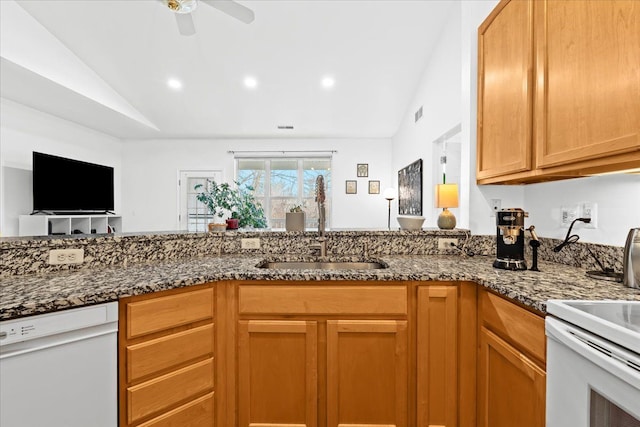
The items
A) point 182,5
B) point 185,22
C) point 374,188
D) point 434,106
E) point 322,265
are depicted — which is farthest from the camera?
point 374,188

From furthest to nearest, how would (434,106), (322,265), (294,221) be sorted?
1. (434,106)
2. (294,221)
3. (322,265)

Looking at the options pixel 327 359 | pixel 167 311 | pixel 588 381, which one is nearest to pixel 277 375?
pixel 327 359

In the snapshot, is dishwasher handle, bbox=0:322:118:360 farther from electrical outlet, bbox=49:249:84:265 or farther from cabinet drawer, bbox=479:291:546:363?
cabinet drawer, bbox=479:291:546:363

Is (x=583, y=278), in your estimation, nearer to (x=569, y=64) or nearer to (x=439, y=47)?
(x=569, y=64)

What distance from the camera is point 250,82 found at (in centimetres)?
457

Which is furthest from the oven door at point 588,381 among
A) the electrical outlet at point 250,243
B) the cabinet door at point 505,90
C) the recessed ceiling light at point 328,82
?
the recessed ceiling light at point 328,82

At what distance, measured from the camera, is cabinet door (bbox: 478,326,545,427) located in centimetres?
105

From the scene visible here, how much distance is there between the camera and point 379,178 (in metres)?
6.36

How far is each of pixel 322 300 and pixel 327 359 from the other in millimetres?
266

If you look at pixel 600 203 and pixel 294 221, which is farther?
pixel 294 221

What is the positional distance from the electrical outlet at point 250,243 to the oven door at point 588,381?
152 cm

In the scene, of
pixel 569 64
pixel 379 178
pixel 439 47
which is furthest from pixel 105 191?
pixel 569 64

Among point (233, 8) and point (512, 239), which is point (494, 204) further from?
point (233, 8)

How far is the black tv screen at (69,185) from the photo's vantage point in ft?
13.8
